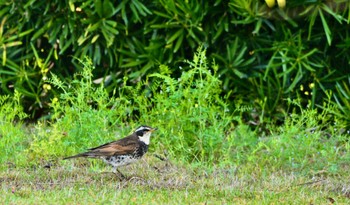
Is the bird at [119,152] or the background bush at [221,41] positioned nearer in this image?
the bird at [119,152]

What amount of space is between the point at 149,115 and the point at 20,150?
129 centimetres

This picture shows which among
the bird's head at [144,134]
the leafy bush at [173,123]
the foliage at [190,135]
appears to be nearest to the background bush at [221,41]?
the foliage at [190,135]

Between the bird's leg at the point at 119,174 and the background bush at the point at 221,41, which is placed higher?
the background bush at the point at 221,41

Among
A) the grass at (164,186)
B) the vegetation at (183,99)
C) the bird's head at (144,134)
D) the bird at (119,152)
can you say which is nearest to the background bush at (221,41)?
the vegetation at (183,99)

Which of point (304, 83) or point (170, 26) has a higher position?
point (170, 26)

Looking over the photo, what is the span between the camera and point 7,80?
36.4 ft

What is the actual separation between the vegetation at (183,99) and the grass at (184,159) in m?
0.02

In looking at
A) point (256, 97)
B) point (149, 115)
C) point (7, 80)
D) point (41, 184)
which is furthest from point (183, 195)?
point (7, 80)

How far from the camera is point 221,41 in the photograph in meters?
10.7

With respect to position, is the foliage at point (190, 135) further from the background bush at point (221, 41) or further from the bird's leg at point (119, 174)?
the background bush at point (221, 41)

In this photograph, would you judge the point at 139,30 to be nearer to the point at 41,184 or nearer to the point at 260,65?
the point at 260,65

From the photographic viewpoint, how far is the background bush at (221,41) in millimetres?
10203

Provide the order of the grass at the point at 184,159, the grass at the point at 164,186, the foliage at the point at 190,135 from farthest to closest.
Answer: the foliage at the point at 190,135 < the grass at the point at 184,159 < the grass at the point at 164,186

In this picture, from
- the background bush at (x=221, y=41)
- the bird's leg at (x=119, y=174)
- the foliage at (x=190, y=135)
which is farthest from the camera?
the background bush at (x=221, y=41)
